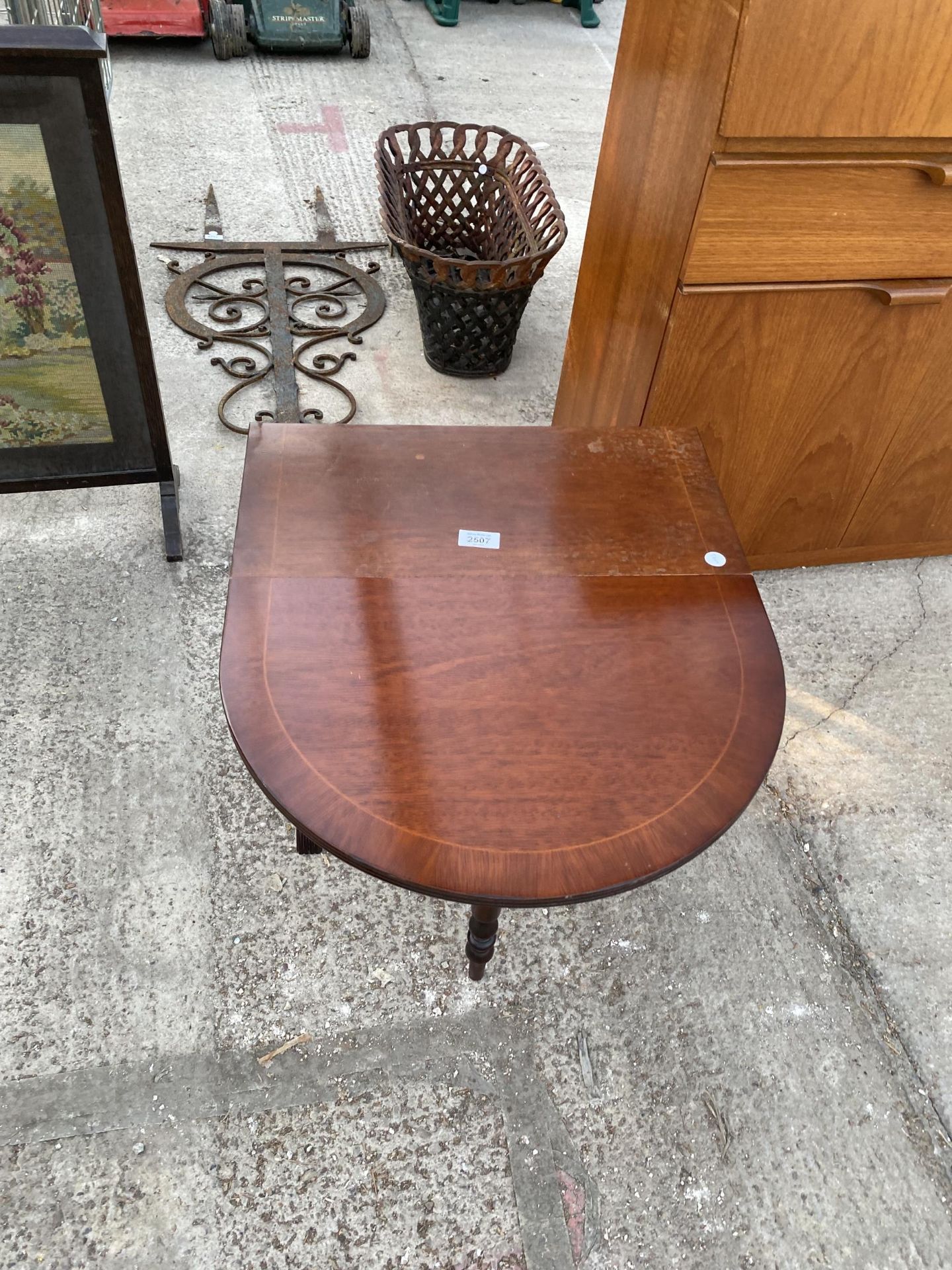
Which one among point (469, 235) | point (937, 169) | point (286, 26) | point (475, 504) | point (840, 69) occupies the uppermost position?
point (840, 69)

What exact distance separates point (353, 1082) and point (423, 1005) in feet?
0.57

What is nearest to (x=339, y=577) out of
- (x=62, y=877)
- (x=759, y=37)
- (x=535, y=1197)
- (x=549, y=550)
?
(x=549, y=550)

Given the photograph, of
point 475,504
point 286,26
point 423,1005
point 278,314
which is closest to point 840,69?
point 475,504

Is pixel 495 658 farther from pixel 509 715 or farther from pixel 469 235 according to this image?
pixel 469 235

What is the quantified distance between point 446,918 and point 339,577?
708mm

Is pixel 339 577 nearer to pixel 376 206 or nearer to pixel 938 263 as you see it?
pixel 938 263

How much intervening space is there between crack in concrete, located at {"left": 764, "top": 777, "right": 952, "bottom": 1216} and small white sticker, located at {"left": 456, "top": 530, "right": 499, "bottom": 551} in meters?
0.90

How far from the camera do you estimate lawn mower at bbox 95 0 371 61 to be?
15.9ft

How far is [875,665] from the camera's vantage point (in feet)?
7.73

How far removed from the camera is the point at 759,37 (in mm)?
1554

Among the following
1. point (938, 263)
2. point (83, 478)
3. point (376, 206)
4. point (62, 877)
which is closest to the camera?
point (62, 877)

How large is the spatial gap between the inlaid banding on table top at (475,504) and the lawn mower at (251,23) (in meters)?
4.31

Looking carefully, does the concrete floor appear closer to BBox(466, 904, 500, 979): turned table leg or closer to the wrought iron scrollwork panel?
BBox(466, 904, 500, 979): turned table leg

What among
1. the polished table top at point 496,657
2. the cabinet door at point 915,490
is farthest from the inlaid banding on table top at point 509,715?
the cabinet door at point 915,490
